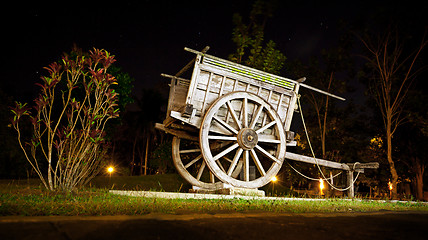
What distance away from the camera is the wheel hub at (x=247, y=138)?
23.1 ft

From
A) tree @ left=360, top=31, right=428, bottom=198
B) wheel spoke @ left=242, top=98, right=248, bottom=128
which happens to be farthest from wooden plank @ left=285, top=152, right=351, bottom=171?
tree @ left=360, top=31, right=428, bottom=198

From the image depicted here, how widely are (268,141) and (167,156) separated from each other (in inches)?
290

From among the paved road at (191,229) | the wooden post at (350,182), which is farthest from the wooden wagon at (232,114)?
the paved road at (191,229)

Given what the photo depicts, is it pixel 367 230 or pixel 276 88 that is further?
pixel 276 88

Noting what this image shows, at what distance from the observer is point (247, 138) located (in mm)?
7078

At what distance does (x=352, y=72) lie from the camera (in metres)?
17.1

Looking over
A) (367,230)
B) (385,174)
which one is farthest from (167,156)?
(385,174)

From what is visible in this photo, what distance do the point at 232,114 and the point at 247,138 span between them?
2.33ft

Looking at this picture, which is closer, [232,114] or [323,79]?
[232,114]

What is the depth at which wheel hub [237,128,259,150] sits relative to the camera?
704cm

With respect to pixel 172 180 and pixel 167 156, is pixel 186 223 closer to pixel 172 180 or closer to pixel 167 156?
pixel 172 180

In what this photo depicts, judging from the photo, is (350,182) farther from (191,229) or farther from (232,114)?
(191,229)

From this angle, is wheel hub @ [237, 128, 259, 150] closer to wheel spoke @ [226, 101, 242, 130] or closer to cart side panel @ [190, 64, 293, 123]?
wheel spoke @ [226, 101, 242, 130]

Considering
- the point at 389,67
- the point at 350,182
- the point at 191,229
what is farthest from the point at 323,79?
the point at 191,229
